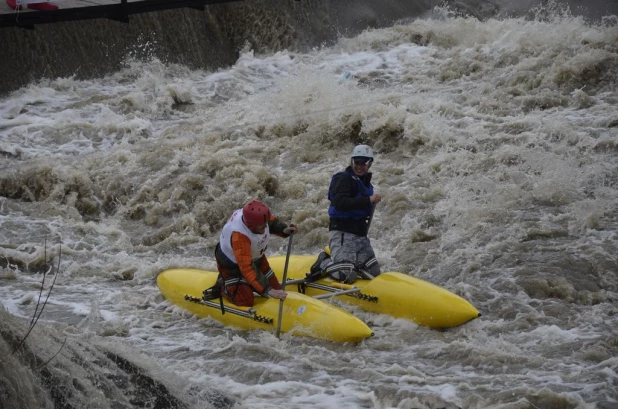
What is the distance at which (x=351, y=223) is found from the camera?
7.81 m

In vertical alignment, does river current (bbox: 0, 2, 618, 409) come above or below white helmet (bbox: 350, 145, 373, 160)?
below

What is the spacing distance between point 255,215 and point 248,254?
1.07 ft

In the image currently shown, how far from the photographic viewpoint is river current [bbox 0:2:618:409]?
5922 millimetres

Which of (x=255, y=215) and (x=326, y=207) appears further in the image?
(x=326, y=207)

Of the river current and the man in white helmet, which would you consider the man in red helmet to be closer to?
the river current

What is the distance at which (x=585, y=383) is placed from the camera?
19.4 ft

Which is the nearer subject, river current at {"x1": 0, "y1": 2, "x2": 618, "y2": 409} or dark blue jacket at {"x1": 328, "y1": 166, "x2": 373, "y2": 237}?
river current at {"x1": 0, "y1": 2, "x2": 618, "y2": 409}

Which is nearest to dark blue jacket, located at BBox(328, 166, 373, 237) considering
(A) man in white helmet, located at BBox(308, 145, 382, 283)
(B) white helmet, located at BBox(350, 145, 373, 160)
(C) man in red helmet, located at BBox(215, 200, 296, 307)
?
(A) man in white helmet, located at BBox(308, 145, 382, 283)

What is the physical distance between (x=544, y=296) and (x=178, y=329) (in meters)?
3.06

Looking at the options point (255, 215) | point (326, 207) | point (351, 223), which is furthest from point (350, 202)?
point (326, 207)

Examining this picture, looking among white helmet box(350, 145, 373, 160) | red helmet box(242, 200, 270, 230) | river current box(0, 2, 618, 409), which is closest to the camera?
river current box(0, 2, 618, 409)

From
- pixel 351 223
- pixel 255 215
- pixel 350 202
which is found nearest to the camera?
pixel 255 215

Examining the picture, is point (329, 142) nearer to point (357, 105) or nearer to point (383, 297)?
point (357, 105)

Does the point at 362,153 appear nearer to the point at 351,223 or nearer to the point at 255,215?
the point at 351,223
